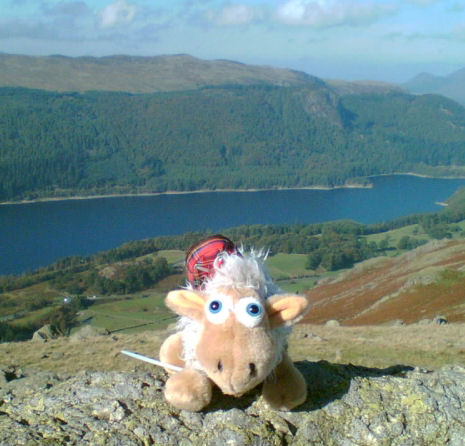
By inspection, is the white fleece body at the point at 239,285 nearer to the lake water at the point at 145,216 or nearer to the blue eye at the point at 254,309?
the blue eye at the point at 254,309

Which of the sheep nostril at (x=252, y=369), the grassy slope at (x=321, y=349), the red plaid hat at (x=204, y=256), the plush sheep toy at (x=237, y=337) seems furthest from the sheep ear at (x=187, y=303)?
the grassy slope at (x=321, y=349)

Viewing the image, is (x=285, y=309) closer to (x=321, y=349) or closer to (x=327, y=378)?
(x=327, y=378)

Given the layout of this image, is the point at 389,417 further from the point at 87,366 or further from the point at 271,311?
the point at 87,366

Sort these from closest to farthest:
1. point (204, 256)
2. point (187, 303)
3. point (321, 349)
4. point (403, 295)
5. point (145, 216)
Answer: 1. point (187, 303)
2. point (204, 256)
3. point (321, 349)
4. point (403, 295)
5. point (145, 216)

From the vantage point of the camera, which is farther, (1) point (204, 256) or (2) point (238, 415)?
(1) point (204, 256)

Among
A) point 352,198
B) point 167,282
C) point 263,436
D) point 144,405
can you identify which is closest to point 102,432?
point 144,405

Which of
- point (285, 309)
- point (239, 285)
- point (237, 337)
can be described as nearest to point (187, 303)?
point (239, 285)
